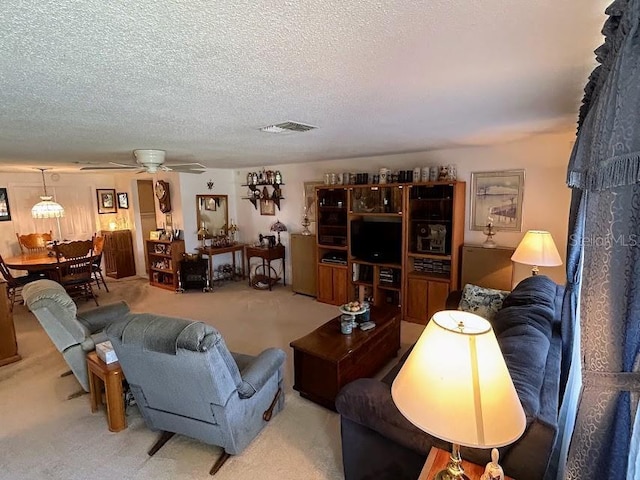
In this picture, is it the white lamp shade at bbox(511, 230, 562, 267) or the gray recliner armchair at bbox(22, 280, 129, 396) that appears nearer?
the gray recliner armchair at bbox(22, 280, 129, 396)

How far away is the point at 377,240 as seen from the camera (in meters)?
4.71

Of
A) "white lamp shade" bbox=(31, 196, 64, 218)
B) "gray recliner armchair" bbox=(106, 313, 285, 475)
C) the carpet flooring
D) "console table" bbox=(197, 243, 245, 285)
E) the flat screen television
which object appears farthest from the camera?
"console table" bbox=(197, 243, 245, 285)

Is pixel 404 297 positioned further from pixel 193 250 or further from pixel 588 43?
pixel 193 250

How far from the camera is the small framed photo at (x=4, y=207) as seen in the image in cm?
590

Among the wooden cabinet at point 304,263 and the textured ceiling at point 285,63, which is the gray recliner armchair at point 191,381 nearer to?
the textured ceiling at point 285,63

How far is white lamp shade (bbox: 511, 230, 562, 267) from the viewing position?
9.75 feet

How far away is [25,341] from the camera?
157 inches

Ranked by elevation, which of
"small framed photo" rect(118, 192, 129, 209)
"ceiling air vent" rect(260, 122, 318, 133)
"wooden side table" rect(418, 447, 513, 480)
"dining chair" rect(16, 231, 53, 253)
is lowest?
"wooden side table" rect(418, 447, 513, 480)

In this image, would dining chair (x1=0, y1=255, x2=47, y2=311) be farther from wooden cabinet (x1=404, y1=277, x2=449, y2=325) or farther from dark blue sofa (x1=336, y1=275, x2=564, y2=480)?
wooden cabinet (x1=404, y1=277, x2=449, y2=325)

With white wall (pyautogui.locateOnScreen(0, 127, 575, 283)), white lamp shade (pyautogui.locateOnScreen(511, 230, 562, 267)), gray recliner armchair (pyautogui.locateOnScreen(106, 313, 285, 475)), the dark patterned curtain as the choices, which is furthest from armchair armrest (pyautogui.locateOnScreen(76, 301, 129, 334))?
white lamp shade (pyautogui.locateOnScreen(511, 230, 562, 267))

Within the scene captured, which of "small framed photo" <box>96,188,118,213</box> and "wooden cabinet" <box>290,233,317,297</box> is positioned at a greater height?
"small framed photo" <box>96,188,118,213</box>

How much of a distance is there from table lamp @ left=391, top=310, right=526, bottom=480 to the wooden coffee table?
1.58 metres

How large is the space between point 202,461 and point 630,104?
2673 millimetres

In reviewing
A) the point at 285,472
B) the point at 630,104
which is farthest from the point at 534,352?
the point at 285,472
